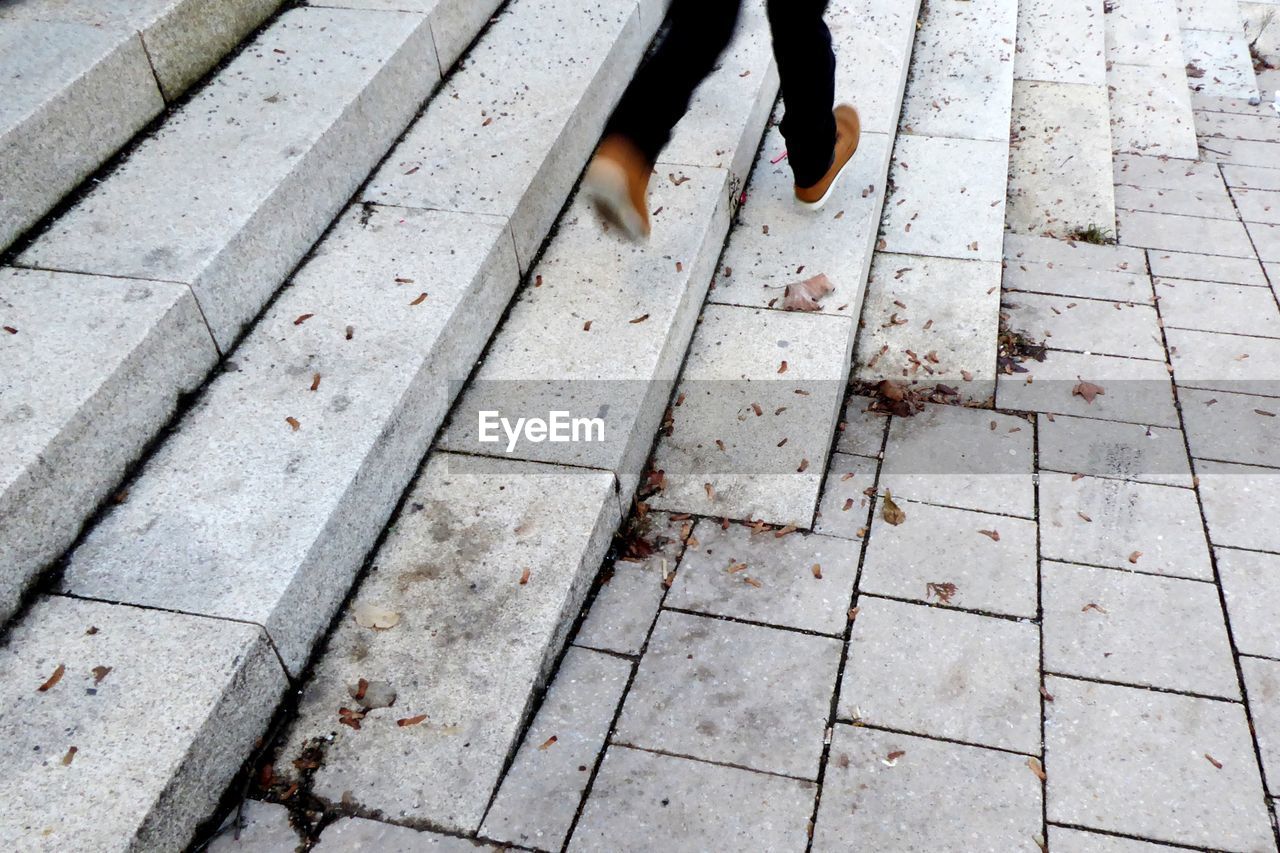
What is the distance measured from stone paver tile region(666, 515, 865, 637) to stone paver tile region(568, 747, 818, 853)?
0.49 metres

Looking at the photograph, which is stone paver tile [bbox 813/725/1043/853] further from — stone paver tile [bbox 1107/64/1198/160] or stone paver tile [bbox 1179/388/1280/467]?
stone paver tile [bbox 1107/64/1198/160]

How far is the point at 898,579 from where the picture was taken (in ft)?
9.36

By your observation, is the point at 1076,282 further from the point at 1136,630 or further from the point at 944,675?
the point at 944,675

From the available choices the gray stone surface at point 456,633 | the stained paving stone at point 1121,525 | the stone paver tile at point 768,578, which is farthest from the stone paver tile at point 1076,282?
the gray stone surface at point 456,633

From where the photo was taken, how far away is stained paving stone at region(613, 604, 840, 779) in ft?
7.98

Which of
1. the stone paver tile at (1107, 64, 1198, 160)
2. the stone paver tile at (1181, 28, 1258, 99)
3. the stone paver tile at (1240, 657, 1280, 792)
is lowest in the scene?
the stone paver tile at (1181, 28, 1258, 99)

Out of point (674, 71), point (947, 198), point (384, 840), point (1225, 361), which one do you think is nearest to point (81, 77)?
point (674, 71)

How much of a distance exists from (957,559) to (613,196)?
1.48m

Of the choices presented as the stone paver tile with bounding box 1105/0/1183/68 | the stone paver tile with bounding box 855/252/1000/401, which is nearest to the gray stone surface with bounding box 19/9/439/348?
the stone paver tile with bounding box 855/252/1000/401

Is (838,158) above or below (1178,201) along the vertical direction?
above

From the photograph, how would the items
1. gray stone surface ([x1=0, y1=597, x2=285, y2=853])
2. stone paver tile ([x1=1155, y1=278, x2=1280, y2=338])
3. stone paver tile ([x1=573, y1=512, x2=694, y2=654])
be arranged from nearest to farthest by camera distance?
1. gray stone surface ([x1=0, y1=597, x2=285, y2=853])
2. stone paver tile ([x1=573, y1=512, x2=694, y2=654])
3. stone paver tile ([x1=1155, y1=278, x2=1280, y2=338])

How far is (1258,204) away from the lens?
15.5 ft

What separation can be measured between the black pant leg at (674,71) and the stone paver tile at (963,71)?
2183 mm

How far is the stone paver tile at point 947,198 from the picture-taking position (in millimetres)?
4091
